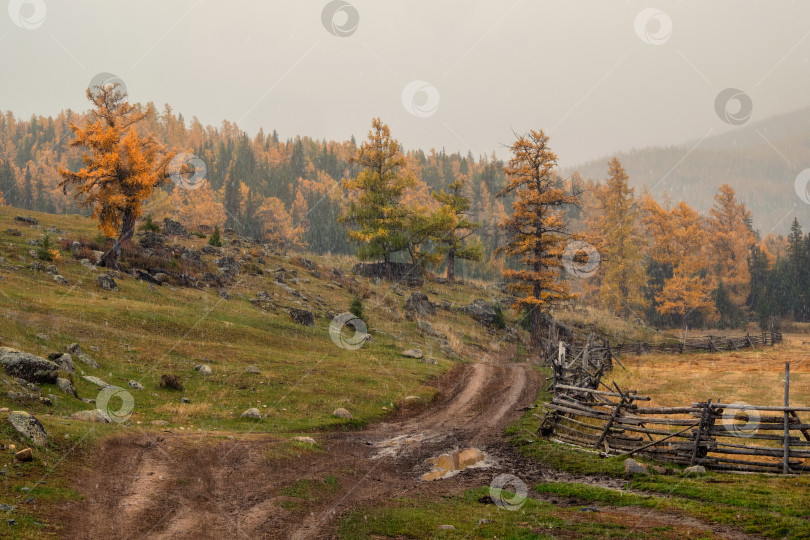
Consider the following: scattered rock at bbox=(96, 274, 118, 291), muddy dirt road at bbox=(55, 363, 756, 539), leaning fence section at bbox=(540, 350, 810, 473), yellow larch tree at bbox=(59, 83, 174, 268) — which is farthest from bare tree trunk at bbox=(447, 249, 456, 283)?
leaning fence section at bbox=(540, 350, 810, 473)

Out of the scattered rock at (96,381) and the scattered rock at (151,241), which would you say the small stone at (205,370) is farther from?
the scattered rock at (151,241)

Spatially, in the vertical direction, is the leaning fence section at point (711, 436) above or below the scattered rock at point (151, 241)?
below

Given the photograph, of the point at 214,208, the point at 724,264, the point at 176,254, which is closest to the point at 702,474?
the point at 176,254

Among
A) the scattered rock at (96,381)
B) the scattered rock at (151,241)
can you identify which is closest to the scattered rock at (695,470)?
the scattered rock at (96,381)

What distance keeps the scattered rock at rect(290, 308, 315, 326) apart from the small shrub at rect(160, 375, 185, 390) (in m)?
15.9

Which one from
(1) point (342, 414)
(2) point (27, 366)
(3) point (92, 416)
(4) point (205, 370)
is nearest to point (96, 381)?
(2) point (27, 366)

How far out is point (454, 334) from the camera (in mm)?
43031

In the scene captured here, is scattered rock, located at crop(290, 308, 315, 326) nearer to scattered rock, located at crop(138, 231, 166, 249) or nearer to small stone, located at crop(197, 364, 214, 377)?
small stone, located at crop(197, 364, 214, 377)

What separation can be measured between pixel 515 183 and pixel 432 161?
6143 inches

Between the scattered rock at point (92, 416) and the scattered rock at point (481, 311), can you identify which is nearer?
the scattered rock at point (92, 416)

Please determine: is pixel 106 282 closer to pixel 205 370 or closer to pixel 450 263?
pixel 205 370

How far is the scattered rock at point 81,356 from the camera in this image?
18.8 m

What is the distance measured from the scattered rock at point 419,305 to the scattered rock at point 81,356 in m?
29.0

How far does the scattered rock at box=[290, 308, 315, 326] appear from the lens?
3550cm
